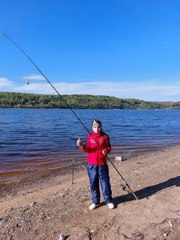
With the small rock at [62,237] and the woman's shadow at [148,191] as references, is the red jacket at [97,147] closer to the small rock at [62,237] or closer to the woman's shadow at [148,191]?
the woman's shadow at [148,191]

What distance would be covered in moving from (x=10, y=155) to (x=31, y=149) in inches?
119

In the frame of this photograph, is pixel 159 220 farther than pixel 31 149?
No

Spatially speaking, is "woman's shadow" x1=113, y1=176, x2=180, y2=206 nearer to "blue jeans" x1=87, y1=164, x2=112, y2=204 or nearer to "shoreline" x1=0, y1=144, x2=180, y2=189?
"blue jeans" x1=87, y1=164, x2=112, y2=204

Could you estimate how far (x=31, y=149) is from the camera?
2311 centimetres

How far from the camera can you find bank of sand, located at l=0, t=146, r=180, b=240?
6566mm

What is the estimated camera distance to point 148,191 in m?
9.41

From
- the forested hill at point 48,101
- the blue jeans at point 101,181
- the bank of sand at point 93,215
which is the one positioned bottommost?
the forested hill at point 48,101

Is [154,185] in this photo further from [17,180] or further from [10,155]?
[10,155]

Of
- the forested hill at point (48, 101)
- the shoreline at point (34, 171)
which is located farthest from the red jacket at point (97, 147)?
the forested hill at point (48, 101)

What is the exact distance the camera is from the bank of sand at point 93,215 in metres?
6.57

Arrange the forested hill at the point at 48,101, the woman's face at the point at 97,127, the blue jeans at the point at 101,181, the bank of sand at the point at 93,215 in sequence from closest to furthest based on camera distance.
A: the bank of sand at the point at 93,215 → the woman's face at the point at 97,127 → the blue jeans at the point at 101,181 → the forested hill at the point at 48,101

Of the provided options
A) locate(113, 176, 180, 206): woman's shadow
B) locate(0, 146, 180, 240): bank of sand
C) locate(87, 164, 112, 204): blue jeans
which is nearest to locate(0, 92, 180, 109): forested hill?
locate(113, 176, 180, 206): woman's shadow

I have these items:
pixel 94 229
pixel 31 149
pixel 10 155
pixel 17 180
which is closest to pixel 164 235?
pixel 94 229

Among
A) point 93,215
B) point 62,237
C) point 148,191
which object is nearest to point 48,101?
point 148,191
